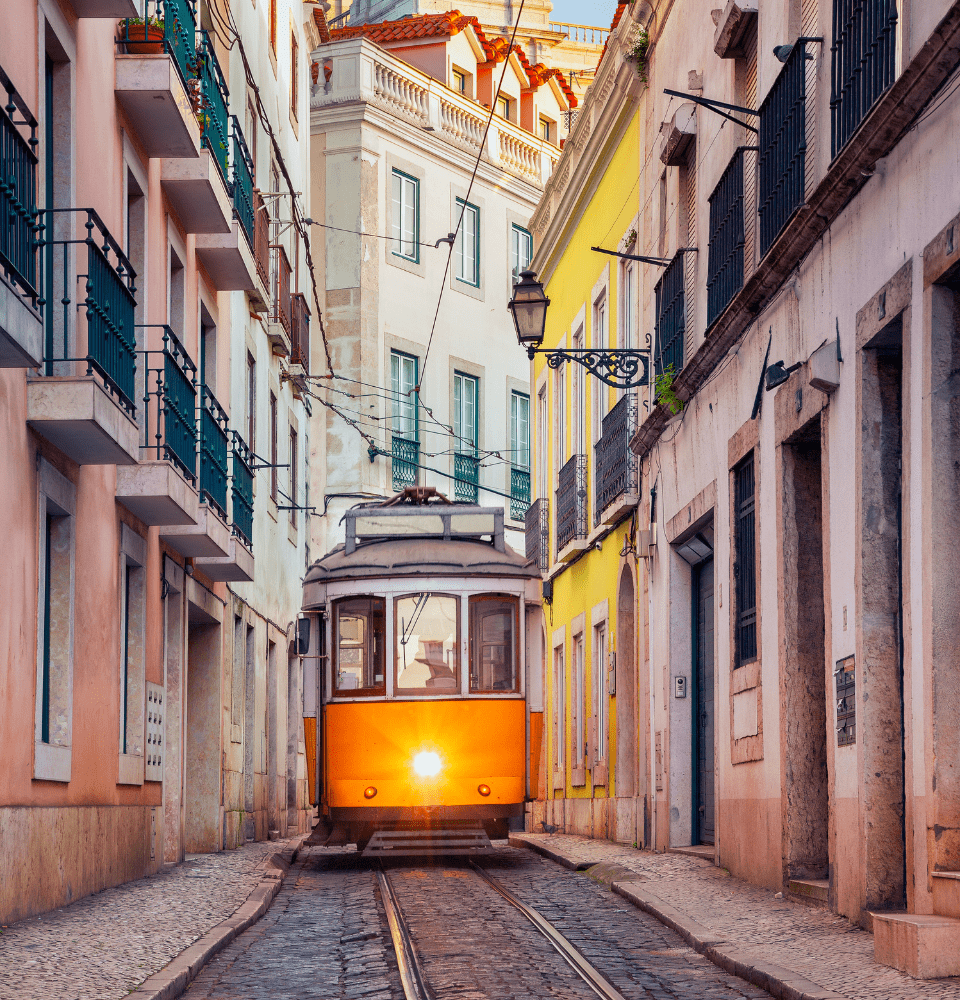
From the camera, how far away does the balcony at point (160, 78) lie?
13.2 meters

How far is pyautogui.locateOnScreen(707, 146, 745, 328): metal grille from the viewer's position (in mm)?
13344

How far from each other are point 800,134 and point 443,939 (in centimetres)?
576

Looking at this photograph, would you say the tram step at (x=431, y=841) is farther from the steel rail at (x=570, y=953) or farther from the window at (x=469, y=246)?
the window at (x=469, y=246)

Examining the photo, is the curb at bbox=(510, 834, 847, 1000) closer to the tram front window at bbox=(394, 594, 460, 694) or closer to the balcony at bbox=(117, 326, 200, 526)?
the tram front window at bbox=(394, 594, 460, 694)

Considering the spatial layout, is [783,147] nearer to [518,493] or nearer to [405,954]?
[405,954]

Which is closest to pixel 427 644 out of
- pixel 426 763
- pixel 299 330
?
pixel 426 763

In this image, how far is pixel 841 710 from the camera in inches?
389

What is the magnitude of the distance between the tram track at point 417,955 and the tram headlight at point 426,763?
2419 millimetres

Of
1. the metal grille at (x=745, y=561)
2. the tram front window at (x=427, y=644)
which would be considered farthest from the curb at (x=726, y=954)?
the tram front window at (x=427, y=644)

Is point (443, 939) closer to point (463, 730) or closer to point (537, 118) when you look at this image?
point (463, 730)

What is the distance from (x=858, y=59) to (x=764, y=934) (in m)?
5.03

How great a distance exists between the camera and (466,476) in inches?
1249

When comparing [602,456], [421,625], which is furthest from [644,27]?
[421,625]

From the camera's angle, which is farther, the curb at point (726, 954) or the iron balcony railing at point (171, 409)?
the iron balcony railing at point (171, 409)
